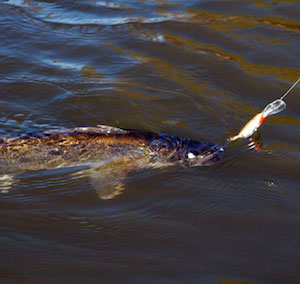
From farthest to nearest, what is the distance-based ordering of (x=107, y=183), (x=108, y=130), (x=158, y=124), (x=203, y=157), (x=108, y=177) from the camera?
(x=158, y=124) < (x=108, y=130) < (x=203, y=157) < (x=108, y=177) < (x=107, y=183)

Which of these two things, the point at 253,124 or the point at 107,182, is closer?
the point at 107,182

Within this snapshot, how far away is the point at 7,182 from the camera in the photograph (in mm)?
4922

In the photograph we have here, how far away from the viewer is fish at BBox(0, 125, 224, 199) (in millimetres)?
5102

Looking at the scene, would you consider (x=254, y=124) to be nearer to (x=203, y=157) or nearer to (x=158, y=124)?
(x=203, y=157)

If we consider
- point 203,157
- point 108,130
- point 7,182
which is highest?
point 108,130

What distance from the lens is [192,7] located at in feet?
31.2

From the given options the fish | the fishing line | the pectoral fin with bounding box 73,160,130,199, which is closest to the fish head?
the fish

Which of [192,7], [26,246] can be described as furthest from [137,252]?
[192,7]

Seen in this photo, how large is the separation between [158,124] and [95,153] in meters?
1.15

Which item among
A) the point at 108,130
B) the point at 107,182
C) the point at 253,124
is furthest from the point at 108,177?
the point at 253,124

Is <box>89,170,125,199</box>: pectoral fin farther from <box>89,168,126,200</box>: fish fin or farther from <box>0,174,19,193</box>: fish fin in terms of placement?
<box>0,174,19,193</box>: fish fin

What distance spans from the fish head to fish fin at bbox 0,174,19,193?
1837 mm

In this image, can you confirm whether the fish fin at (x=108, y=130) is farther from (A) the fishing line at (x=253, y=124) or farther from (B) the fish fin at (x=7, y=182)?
(A) the fishing line at (x=253, y=124)

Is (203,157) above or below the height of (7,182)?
above
